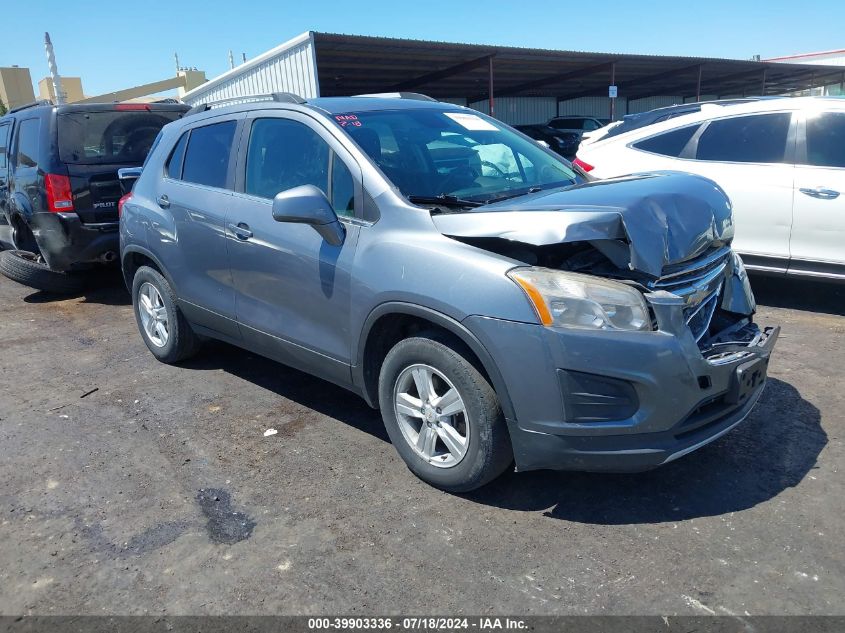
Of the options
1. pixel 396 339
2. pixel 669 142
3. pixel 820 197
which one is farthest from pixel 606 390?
pixel 669 142

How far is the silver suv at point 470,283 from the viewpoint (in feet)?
8.91

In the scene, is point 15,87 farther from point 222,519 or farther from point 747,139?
point 222,519

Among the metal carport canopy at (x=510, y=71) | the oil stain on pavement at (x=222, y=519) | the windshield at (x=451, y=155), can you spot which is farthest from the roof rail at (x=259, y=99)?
the metal carport canopy at (x=510, y=71)

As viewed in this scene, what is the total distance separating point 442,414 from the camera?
10.3ft

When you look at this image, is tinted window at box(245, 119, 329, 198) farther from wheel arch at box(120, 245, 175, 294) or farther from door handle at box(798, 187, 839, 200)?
door handle at box(798, 187, 839, 200)

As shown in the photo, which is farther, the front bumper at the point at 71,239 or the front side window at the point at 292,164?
the front bumper at the point at 71,239

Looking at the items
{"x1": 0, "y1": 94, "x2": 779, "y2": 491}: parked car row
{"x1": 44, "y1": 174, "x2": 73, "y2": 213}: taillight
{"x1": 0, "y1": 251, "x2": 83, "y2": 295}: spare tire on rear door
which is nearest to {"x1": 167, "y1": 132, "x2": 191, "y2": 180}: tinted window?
{"x1": 0, "y1": 94, "x2": 779, "y2": 491}: parked car row

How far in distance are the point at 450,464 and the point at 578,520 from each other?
24.1 inches

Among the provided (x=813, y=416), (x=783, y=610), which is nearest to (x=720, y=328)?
(x=813, y=416)

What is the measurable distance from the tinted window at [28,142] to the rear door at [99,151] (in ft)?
1.07

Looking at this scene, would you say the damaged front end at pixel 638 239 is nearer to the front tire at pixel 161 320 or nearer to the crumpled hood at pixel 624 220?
the crumpled hood at pixel 624 220

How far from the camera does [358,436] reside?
3895 mm

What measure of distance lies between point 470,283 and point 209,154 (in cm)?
247

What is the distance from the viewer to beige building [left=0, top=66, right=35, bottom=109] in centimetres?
4609
